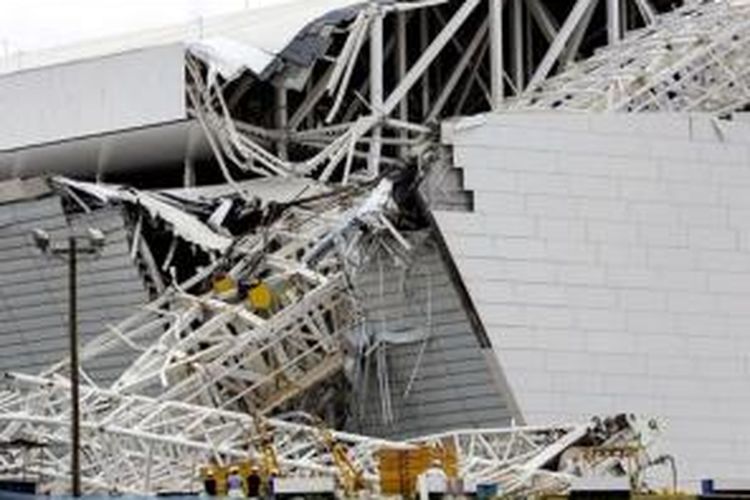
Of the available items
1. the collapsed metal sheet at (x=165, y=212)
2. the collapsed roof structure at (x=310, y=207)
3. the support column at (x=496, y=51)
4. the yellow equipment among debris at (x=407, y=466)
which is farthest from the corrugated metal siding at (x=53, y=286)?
the yellow equipment among debris at (x=407, y=466)

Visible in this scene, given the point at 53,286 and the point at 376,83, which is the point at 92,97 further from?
the point at 376,83

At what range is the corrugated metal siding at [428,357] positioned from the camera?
56562mm

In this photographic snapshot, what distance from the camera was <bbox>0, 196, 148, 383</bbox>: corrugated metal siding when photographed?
209ft

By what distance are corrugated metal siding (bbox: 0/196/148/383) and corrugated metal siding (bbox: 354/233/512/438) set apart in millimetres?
9060

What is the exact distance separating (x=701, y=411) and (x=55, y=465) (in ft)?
55.6

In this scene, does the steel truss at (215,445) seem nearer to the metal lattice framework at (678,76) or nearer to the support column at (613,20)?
the metal lattice framework at (678,76)

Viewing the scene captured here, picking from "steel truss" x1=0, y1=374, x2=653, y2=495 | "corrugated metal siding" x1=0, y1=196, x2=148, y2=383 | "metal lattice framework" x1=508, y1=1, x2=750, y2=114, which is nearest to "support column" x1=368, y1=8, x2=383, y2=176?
"metal lattice framework" x1=508, y1=1, x2=750, y2=114

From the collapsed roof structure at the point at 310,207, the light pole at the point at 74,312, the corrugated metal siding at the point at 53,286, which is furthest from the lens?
the corrugated metal siding at the point at 53,286

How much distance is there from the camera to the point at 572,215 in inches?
2269

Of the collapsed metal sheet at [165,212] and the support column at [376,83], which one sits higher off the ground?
the support column at [376,83]

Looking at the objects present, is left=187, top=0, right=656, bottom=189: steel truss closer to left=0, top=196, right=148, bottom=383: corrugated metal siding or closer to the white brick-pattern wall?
left=0, top=196, right=148, bottom=383: corrugated metal siding

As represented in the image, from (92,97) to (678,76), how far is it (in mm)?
19149

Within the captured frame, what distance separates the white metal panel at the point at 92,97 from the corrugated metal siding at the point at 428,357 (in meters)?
13.5

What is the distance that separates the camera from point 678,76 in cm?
6188
